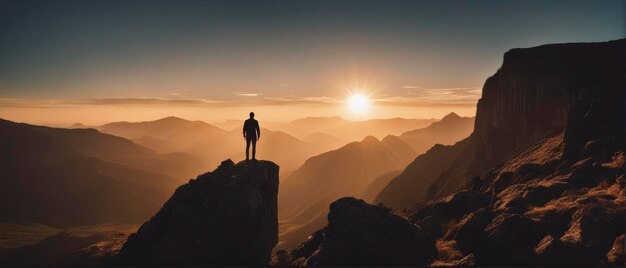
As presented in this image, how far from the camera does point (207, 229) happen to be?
719 inches

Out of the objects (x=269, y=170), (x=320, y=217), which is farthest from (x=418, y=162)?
(x=269, y=170)

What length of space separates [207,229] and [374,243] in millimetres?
8864

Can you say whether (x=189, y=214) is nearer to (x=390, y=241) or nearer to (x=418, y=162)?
(x=390, y=241)

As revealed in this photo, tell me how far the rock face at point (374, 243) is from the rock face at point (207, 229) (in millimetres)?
4040

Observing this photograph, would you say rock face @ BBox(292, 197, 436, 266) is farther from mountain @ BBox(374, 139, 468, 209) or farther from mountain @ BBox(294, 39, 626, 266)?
mountain @ BBox(374, 139, 468, 209)

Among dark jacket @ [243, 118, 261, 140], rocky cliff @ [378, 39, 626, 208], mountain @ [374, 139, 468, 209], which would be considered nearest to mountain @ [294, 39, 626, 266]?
rocky cliff @ [378, 39, 626, 208]

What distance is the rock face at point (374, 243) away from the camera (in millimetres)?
16891

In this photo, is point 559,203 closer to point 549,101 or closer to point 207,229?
point 207,229

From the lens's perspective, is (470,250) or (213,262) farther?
(213,262)

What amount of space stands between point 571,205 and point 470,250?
5.33 metres

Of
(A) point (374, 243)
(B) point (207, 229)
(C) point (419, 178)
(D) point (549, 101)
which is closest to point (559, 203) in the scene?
(A) point (374, 243)

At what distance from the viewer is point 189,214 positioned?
735 inches

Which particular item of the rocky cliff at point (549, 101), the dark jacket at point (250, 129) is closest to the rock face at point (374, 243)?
the dark jacket at point (250, 129)

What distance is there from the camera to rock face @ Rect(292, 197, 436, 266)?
16.9m
